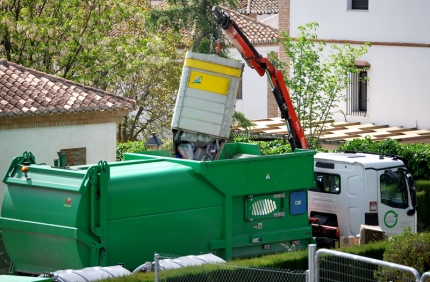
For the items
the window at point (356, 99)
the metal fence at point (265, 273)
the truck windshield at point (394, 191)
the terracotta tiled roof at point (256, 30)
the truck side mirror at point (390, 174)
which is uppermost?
the terracotta tiled roof at point (256, 30)

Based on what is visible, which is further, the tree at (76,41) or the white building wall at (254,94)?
the white building wall at (254,94)

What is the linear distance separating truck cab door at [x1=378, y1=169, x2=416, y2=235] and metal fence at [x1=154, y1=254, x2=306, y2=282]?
13.7ft

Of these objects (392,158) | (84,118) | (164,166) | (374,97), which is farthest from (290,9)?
(164,166)

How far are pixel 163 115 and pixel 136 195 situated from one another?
2150cm

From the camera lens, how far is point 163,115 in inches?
1340

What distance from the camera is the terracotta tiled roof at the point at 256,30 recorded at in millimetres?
39438

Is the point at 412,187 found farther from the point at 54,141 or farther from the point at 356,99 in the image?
the point at 356,99

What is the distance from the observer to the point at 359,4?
32094 mm

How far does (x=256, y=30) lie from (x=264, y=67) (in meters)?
21.3

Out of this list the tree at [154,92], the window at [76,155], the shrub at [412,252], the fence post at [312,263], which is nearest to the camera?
the fence post at [312,263]

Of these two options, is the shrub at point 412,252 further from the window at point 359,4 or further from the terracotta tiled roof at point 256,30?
the terracotta tiled roof at point 256,30

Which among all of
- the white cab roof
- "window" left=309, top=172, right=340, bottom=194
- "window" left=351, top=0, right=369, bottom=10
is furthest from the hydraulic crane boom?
"window" left=351, top=0, right=369, bottom=10

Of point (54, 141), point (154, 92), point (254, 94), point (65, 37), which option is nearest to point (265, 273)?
point (54, 141)

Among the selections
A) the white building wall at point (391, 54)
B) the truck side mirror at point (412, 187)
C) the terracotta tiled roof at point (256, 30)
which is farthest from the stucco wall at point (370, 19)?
the truck side mirror at point (412, 187)
